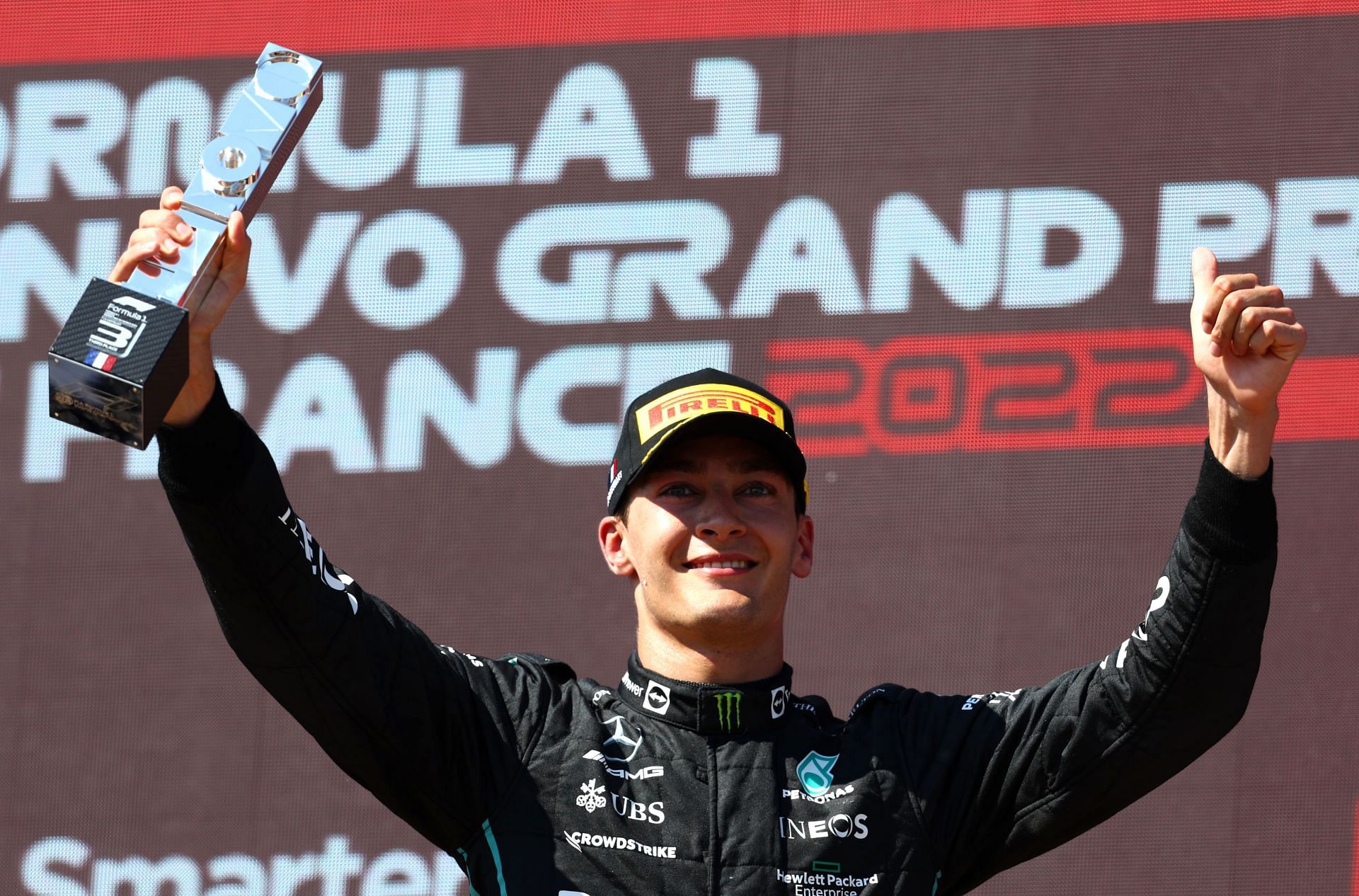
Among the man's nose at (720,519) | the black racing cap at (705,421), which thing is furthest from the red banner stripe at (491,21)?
the man's nose at (720,519)

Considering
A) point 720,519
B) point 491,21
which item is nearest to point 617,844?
point 720,519

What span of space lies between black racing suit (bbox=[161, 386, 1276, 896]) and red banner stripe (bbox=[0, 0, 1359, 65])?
5.31 feet

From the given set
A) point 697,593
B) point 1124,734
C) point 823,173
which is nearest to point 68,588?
point 823,173

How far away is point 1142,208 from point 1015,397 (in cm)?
36

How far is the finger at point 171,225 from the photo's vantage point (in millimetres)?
1762

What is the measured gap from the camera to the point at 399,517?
3.31 meters

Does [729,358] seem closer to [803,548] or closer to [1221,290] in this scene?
[803,548]

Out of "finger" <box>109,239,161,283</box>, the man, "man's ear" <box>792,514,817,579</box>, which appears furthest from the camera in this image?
"man's ear" <box>792,514,817,579</box>

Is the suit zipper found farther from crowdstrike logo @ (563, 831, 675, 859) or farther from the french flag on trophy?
the french flag on trophy

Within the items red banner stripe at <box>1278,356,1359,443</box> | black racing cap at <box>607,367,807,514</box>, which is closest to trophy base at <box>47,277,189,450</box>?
black racing cap at <box>607,367,807,514</box>

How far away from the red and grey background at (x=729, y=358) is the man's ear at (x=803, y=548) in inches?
40.5

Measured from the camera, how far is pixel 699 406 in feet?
6.71

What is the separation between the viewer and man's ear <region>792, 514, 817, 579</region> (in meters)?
2.09

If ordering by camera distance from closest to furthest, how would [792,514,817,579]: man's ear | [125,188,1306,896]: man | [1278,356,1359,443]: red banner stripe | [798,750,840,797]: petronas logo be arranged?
1. [125,188,1306,896]: man
2. [798,750,840,797]: petronas logo
3. [792,514,817,579]: man's ear
4. [1278,356,1359,443]: red banner stripe
